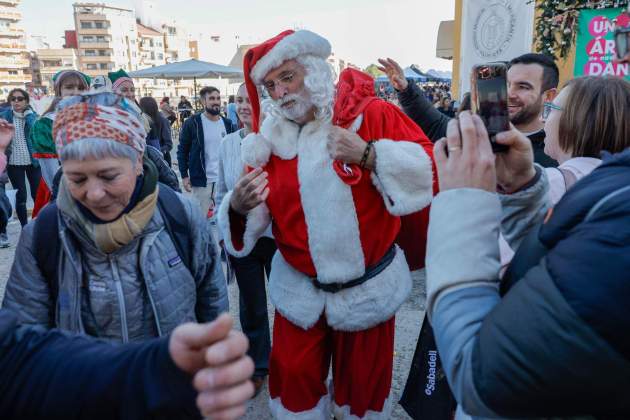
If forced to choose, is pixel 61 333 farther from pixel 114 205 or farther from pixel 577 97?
pixel 577 97

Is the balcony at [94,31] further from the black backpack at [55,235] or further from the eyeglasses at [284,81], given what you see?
the black backpack at [55,235]

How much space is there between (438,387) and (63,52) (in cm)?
8766

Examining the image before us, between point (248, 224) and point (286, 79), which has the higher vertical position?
point (286, 79)

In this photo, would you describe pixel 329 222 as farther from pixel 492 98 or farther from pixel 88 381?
pixel 88 381

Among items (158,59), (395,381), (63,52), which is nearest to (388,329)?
(395,381)

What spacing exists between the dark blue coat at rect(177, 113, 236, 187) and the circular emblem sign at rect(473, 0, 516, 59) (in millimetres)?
3776

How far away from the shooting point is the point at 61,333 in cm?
107

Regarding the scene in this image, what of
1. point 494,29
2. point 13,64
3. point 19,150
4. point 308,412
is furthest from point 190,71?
point 13,64

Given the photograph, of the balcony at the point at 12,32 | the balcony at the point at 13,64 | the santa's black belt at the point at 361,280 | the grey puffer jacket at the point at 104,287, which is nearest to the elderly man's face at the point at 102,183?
the grey puffer jacket at the point at 104,287

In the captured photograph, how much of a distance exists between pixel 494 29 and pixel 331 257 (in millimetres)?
5260

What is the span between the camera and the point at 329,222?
6.22 ft

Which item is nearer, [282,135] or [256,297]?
[282,135]

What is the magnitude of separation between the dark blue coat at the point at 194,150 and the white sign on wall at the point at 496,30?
3236mm

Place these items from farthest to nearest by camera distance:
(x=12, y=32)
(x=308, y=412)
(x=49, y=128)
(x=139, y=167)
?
(x=12, y=32), (x=49, y=128), (x=308, y=412), (x=139, y=167)
